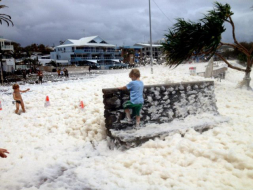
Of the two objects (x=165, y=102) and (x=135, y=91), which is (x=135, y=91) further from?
(x=165, y=102)

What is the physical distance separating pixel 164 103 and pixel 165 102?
0.12 feet

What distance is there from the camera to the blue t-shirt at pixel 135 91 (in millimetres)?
4363

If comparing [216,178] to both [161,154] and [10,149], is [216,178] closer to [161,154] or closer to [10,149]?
[161,154]

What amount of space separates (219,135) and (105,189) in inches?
97.5

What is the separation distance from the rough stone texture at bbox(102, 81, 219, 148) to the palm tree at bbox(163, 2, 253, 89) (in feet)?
22.5

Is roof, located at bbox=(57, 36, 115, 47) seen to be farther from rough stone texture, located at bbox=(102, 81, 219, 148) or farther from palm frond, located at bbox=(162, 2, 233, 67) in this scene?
rough stone texture, located at bbox=(102, 81, 219, 148)

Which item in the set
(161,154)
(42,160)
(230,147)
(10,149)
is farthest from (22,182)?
(230,147)

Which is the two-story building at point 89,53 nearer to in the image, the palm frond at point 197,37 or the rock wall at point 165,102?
the palm frond at point 197,37

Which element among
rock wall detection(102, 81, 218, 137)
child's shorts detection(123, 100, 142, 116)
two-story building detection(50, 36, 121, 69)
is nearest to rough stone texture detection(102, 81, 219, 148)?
rock wall detection(102, 81, 218, 137)

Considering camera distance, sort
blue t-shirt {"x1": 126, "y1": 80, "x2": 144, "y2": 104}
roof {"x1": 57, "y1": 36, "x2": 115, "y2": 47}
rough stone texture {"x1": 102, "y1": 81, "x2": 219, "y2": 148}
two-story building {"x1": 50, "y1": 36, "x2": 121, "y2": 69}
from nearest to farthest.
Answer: blue t-shirt {"x1": 126, "y1": 80, "x2": 144, "y2": 104}
rough stone texture {"x1": 102, "y1": 81, "x2": 219, "y2": 148}
two-story building {"x1": 50, "y1": 36, "x2": 121, "y2": 69}
roof {"x1": 57, "y1": 36, "x2": 115, "y2": 47}

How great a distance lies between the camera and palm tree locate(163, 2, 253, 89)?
38.9ft

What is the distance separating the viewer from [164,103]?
509 cm

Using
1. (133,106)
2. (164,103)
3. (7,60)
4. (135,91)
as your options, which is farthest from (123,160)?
(7,60)

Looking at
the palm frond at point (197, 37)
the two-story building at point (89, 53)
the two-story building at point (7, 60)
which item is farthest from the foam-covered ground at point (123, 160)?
the two-story building at point (89, 53)
